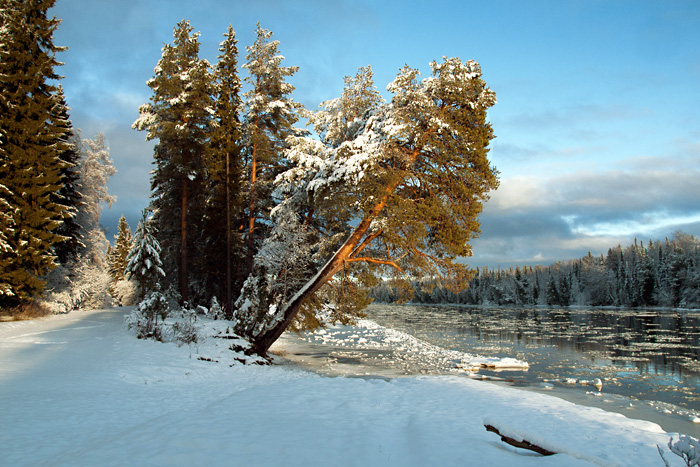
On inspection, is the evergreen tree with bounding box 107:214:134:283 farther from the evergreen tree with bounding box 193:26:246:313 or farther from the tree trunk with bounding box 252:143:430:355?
the tree trunk with bounding box 252:143:430:355

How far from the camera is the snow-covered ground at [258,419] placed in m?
5.11

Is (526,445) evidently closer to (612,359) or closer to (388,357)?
(388,357)

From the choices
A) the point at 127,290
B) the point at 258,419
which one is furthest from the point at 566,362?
the point at 127,290

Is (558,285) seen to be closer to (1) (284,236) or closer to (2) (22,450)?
(1) (284,236)

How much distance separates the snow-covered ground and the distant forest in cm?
4741

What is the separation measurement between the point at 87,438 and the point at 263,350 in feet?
33.9

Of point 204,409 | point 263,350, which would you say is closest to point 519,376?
point 263,350

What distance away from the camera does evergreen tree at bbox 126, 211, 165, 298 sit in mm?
21125

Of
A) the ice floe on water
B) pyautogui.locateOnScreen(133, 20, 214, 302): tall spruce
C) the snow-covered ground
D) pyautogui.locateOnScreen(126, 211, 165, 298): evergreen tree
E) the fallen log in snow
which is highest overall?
pyautogui.locateOnScreen(133, 20, 214, 302): tall spruce

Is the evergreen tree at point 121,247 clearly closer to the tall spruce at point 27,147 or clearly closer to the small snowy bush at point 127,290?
the small snowy bush at point 127,290

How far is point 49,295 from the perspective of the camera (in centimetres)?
2083

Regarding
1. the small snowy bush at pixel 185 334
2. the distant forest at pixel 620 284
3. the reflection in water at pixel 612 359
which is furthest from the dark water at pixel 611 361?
the distant forest at pixel 620 284

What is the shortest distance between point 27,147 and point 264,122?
11.9 metres

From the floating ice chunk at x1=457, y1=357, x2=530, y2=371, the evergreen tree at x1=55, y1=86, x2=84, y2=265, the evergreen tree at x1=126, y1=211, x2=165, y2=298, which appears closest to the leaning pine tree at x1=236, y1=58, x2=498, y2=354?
the floating ice chunk at x1=457, y1=357, x2=530, y2=371
